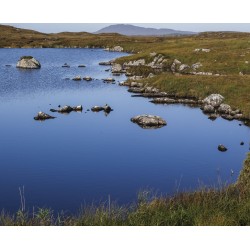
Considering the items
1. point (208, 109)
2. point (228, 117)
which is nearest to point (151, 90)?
point (208, 109)

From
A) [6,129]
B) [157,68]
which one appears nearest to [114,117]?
[6,129]

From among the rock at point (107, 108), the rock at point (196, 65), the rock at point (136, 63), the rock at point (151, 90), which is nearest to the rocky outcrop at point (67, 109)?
the rock at point (107, 108)

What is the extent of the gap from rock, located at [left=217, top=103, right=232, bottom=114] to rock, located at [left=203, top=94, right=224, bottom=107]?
177 cm

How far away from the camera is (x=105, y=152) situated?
133 ft

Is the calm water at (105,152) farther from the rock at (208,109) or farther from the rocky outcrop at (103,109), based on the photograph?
the rocky outcrop at (103,109)

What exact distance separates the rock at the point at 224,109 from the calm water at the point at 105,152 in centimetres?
327

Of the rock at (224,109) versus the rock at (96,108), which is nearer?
the rock at (224,109)

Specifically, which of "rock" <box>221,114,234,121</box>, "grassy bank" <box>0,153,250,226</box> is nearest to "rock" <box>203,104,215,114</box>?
"rock" <box>221,114,234,121</box>

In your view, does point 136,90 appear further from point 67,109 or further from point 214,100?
point 67,109

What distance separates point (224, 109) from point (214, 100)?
4.10 m

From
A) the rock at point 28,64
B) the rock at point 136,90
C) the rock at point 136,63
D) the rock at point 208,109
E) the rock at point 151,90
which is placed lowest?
the rock at point 208,109

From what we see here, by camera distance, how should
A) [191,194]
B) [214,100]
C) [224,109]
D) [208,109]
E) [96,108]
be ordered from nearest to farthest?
[191,194] < [224,109] < [96,108] < [208,109] < [214,100]

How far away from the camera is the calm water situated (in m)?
31.1

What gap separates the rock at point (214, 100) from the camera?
6228 cm
